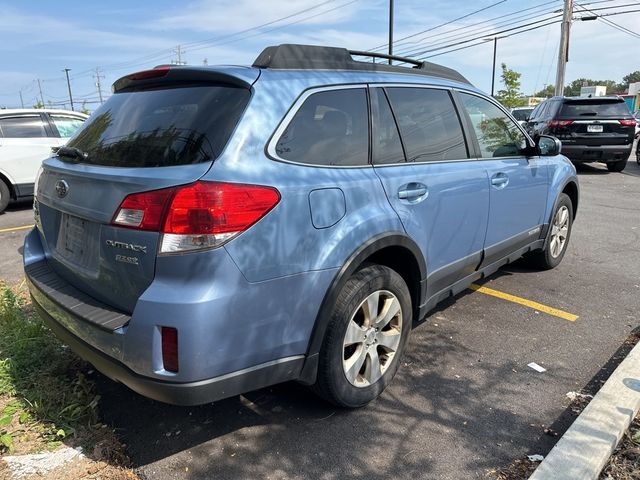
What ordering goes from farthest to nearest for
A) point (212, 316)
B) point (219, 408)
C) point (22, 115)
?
point (22, 115)
point (219, 408)
point (212, 316)

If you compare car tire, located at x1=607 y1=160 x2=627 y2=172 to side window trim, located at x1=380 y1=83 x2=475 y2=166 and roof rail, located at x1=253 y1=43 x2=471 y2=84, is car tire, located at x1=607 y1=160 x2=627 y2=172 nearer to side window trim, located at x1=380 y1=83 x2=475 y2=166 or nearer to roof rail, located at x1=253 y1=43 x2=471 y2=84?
side window trim, located at x1=380 y1=83 x2=475 y2=166

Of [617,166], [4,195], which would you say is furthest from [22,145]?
[617,166]

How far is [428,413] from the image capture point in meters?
2.83

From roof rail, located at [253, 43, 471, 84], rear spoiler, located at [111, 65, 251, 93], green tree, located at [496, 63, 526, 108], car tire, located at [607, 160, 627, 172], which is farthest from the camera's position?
green tree, located at [496, 63, 526, 108]

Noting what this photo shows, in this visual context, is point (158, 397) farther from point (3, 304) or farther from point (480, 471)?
point (3, 304)

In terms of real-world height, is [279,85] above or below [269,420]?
above

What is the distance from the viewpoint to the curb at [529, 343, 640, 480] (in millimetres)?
2236

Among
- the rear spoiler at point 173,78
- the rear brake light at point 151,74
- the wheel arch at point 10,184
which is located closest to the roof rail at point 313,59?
the rear spoiler at point 173,78

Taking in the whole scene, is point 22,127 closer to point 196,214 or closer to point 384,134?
point 384,134

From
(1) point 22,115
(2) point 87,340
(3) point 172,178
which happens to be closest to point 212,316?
(3) point 172,178

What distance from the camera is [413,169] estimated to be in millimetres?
3008

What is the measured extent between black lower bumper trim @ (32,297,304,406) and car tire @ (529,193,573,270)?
3.52m

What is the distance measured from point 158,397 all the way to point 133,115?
142 centimetres

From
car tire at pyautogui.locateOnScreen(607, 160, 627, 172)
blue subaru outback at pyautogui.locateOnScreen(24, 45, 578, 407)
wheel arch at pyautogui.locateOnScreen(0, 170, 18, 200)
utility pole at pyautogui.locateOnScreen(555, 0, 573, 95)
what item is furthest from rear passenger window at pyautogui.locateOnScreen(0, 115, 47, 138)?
utility pole at pyautogui.locateOnScreen(555, 0, 573, 95)
